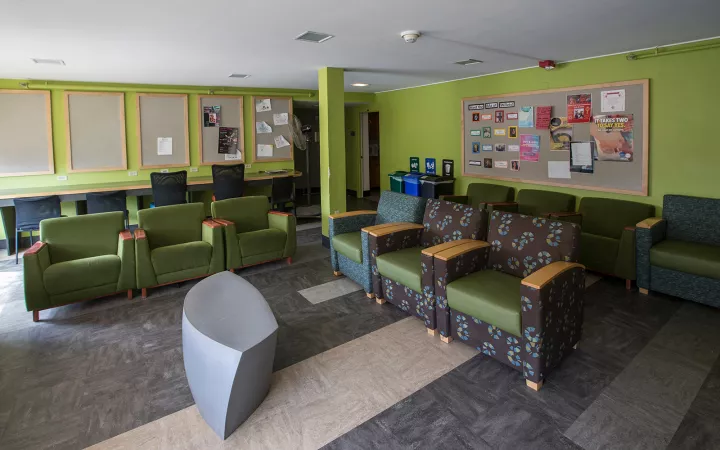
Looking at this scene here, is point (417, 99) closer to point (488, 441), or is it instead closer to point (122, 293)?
point (122, 293)

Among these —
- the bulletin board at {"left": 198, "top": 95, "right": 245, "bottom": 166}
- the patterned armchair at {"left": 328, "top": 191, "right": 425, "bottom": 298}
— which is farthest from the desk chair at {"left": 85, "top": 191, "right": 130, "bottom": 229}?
the patterned armchair at {"left": 328, "top": 191, "right": 425, "bottom": 298}

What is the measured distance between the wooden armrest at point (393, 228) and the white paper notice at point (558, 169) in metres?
2.55

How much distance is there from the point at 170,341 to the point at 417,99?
620 centimetres

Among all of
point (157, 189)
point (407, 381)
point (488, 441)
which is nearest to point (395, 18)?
A: point (407, 381)

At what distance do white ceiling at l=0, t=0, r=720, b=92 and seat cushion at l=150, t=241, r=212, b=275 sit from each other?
6.58ft

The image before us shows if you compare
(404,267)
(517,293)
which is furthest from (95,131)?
(517,293)

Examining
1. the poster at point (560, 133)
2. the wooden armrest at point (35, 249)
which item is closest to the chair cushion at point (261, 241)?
the wooden armrest at point (35, 249)

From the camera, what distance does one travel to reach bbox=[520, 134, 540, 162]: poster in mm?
5817

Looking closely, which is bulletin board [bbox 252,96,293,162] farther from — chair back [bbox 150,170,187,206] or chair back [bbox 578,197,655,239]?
chair back [bbox 578,197,655,239]

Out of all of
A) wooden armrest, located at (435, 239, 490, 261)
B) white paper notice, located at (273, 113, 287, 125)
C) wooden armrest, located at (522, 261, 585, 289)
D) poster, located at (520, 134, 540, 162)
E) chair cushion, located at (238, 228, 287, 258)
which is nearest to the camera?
wooden armrest, located at (522, 261, 585, 289)

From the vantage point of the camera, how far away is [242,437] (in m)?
2.28

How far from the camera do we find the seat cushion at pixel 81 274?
3.76 m

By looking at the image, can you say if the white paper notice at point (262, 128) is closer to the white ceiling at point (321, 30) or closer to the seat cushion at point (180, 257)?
the white ceiling at point (321, 30)

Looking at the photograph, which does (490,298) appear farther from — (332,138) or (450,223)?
(332,138)
